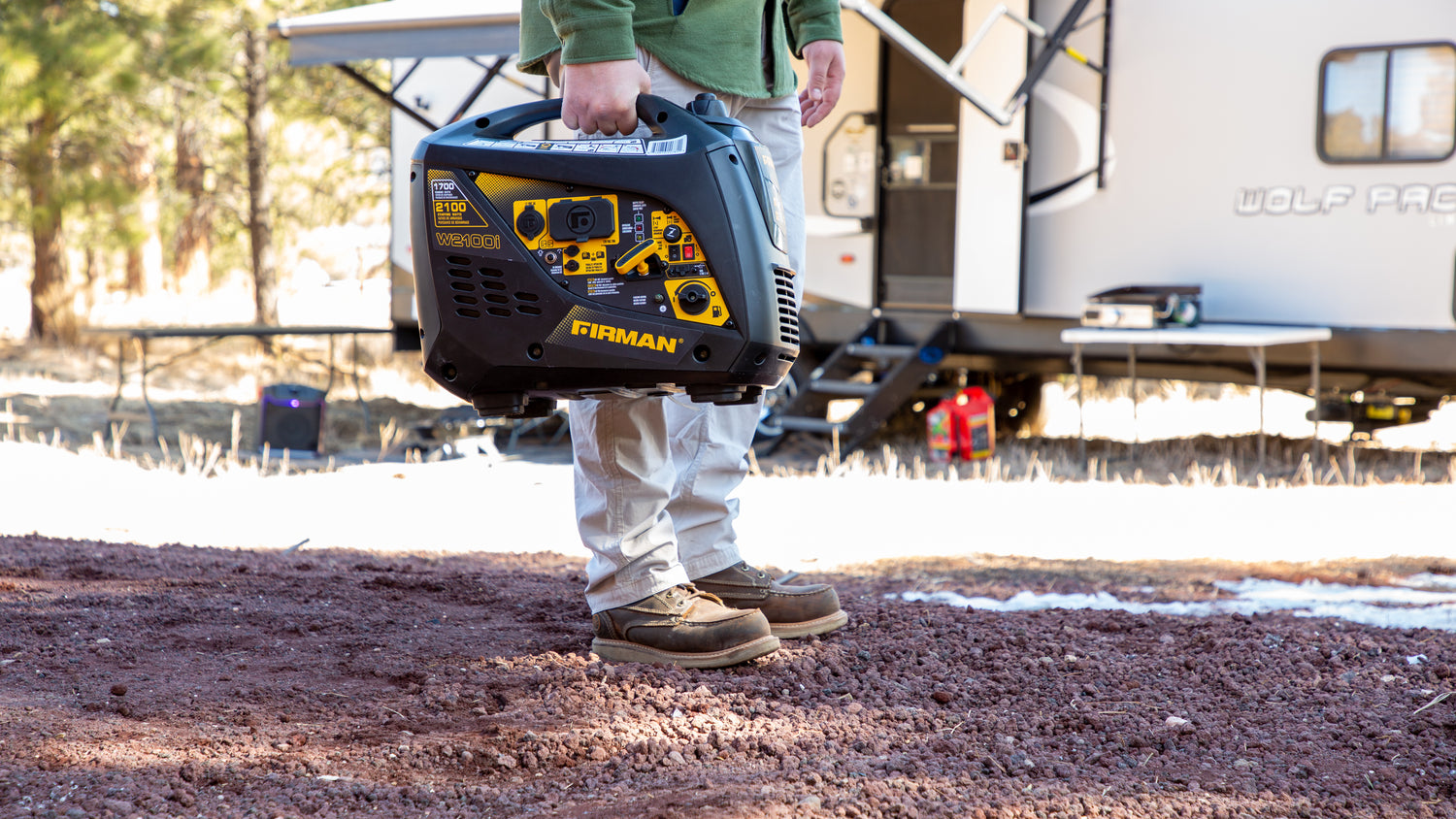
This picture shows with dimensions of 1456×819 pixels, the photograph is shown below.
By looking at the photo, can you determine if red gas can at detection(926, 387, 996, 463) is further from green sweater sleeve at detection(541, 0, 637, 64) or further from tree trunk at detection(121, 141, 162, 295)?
tree trunk at detection(121, 141, 162, 295)

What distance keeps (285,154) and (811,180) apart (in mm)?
11978

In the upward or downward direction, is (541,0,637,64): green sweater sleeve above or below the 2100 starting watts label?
above

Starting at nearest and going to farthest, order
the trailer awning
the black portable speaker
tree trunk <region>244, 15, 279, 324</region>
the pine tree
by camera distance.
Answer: the trailer awning → the black portable speaker → the pine tree → tree trunk <region>244, 15, 279, 324</region>

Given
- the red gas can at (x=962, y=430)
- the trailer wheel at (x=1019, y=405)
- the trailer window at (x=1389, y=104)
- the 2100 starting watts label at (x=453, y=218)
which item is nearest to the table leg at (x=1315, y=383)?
the trailer window at (x=1389, y=104)

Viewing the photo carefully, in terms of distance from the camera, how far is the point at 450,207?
83.1 inches

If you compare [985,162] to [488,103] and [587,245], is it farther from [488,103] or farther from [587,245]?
[587,245]

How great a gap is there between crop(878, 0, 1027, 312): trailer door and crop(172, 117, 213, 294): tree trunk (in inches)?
382

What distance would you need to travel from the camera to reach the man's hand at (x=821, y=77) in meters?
2.75

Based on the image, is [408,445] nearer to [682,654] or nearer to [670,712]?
[682,654]

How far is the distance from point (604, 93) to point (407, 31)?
5.18 metres

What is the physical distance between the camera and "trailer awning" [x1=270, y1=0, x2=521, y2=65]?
6609 millimetres

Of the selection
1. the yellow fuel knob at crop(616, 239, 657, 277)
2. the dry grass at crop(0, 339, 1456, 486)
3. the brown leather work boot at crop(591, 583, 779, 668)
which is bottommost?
the dry grass at crop(0, 339, 1456, 486)

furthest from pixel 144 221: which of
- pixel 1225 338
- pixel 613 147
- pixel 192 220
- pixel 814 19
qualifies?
pixel 613 147

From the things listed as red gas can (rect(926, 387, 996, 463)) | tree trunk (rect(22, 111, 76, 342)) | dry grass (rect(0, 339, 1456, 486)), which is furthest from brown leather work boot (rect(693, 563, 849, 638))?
tree trunk (rect(22, 111, 76, 342))
